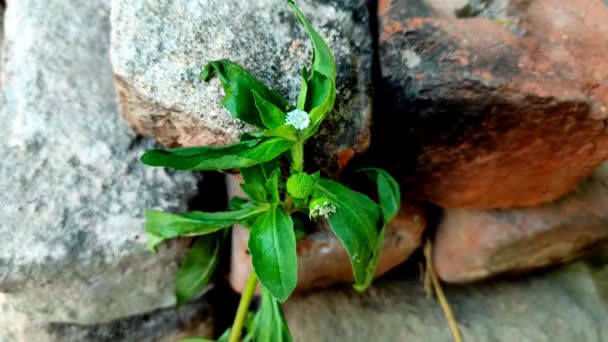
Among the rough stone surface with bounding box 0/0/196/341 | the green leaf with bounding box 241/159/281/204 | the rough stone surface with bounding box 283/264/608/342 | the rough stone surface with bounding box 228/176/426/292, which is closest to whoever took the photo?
the green leaf with bounding box 241/159/281/204

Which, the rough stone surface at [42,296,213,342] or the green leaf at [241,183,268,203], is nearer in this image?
the green leaf at [241,183,268,203]

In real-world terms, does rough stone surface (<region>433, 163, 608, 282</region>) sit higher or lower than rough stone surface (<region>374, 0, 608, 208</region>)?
lower

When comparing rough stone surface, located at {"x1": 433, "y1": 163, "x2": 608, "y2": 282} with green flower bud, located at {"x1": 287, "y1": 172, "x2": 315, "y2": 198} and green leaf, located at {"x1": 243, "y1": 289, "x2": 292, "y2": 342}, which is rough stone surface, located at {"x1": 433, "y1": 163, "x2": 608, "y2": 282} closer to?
green leaf, located at {"x1": 243, "y1": 289, "x2": 292, "y2": 342}

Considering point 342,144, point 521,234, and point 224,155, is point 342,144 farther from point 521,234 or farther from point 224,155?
point 521,234

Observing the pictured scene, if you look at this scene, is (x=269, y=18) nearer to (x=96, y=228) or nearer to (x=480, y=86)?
(x=480, y=86)

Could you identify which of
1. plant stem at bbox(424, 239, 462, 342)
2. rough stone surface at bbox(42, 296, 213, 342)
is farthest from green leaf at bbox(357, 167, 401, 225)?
rough stone surface at bbox(42, 296, 213, 342)

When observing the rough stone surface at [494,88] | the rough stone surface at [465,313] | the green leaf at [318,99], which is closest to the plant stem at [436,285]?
the rough stone surface at [465,313]

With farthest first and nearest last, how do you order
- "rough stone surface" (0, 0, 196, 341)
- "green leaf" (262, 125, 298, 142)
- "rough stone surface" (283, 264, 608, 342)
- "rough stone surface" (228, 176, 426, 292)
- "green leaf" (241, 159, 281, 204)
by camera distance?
"rough stone surface" (283, 264, 608, 342), "rough stone surface" (228, 176, 426, 292), "rough stone surface" (0, 0, 196, 341), "green leaf" (241, 159, 281, 204), "green leaf" (262, 125, 298, 142)
